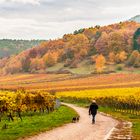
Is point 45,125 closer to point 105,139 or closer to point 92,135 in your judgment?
point 92,135

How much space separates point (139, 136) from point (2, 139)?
1008 centimetres

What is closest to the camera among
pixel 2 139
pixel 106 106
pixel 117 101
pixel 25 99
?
pixel 2 139

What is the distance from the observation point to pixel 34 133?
3441cm

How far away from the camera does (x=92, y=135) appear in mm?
33375

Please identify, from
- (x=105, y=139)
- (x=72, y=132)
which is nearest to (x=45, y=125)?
(x=72, y=132)

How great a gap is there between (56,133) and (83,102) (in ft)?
286

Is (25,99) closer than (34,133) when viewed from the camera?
No

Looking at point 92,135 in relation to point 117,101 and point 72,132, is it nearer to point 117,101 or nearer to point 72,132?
point 72,132

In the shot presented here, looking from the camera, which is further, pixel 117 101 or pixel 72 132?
pixel 117 101

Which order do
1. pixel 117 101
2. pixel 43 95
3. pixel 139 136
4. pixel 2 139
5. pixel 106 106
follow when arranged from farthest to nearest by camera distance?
pixel 106 106
pixel 117 101
pixel 43 95
pixel 139 136
pixel 2 139

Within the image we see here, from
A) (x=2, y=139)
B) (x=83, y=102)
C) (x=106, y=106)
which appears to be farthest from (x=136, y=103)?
(x=2, y=139)

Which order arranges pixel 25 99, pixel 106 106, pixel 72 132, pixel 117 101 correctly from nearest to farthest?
pixel 72 132 < pixel 25 99 < pixel 117 101 < pixel 106 106

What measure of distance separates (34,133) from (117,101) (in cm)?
6245

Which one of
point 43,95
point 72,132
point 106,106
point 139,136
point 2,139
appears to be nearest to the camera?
point 2,139
